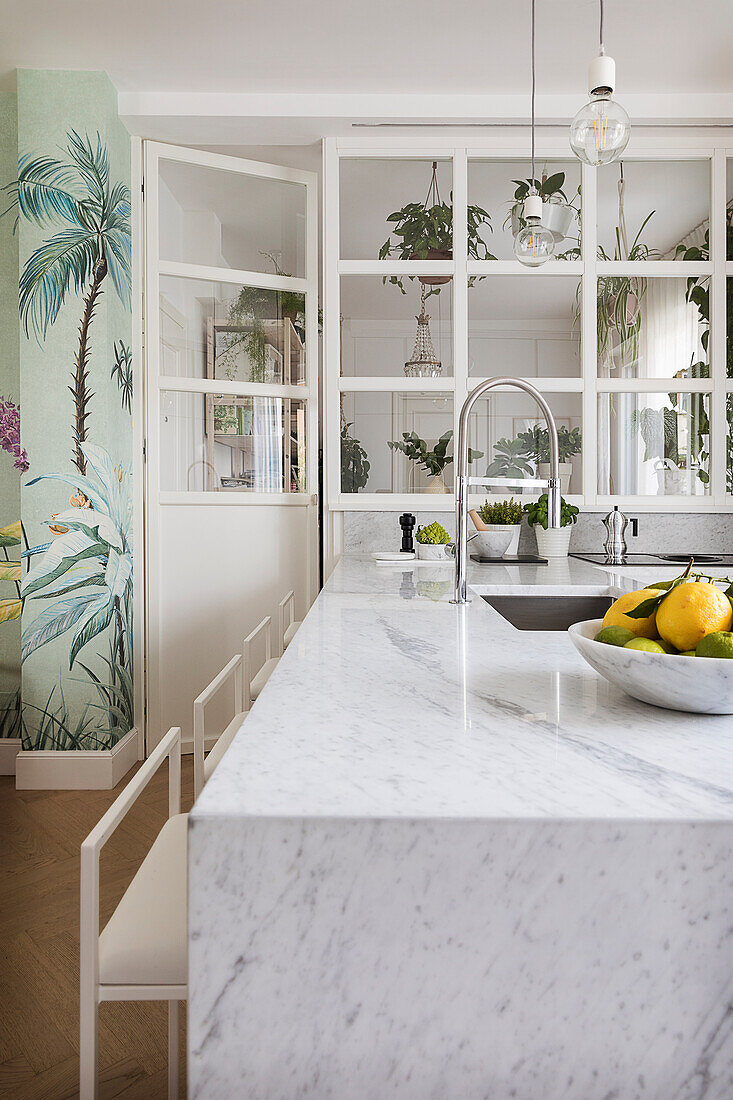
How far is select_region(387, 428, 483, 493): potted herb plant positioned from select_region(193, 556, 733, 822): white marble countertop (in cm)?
201

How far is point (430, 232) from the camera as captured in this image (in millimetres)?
3227

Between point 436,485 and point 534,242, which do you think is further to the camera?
point 436,485

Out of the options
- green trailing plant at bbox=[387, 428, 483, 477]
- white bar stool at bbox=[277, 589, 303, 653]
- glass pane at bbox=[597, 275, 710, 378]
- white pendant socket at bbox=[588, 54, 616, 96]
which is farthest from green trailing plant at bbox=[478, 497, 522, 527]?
white pendant socket at bbox=[588, 54, 616, 96]

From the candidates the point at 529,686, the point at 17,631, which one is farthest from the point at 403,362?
the point at 529,686

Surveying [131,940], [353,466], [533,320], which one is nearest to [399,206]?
[533,320]

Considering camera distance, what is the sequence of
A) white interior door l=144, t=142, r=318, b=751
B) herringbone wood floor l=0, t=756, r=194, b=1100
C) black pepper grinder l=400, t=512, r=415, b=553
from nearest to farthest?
1. herringbone wood floor l=0, t=756, r=194, b=1100
2. black pepper grinder l=400, t=512, r=415, b=553
3. white interior door l=144, t=142, r=318, b=751

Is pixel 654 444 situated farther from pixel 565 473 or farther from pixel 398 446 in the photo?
pixel 398 446

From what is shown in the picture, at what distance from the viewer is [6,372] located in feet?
10.3

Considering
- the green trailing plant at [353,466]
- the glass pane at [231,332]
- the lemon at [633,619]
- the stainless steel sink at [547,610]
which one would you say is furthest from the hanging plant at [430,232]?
the lemon at [633,619]

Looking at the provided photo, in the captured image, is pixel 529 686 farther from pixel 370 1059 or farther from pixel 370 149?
pixel 370 149

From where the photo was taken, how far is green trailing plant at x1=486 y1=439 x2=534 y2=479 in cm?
321

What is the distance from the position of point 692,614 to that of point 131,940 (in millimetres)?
735

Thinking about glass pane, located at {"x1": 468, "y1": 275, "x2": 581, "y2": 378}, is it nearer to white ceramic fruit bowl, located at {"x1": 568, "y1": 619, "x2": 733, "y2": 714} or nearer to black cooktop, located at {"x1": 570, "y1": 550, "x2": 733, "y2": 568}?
black cooktop, located at {"x1": 570, "y1": 550, "x2": 733, "y2": 568}

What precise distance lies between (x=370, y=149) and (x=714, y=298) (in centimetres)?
152
